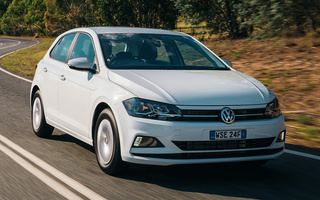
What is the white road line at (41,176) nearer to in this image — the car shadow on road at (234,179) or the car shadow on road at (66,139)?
the car shadow on road at (234,179)

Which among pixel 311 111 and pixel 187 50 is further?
pixel 311 111

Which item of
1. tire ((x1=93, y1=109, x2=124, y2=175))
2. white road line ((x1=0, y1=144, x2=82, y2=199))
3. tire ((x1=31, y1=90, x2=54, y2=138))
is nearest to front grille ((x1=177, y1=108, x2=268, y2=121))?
tire ((x1=93, y1=109, x2=124, y2=175))

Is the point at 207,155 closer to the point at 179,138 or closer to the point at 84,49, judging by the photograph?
the point at 179,138

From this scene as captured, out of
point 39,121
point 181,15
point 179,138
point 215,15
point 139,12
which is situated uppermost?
point 179,138

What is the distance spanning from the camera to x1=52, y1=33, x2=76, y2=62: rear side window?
7375 mm

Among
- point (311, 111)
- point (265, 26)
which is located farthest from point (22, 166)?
point (265, 26)

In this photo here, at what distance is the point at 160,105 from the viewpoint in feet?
16.8

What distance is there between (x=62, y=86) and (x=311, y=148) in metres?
3.52

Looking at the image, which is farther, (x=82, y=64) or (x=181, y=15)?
(x=181, y=15)

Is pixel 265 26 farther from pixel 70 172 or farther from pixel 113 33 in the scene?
pixel 70 172

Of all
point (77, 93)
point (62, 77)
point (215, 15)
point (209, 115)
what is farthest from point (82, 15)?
point (209, 115)

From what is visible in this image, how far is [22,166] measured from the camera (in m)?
6.09

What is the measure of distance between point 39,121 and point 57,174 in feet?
7.71

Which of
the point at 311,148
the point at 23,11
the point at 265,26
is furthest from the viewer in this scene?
the point at 23,11
